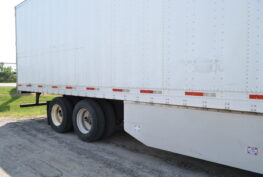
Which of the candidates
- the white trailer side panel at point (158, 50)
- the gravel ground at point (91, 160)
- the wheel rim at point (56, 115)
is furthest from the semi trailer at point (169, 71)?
the wheel rim at point (56, 115)

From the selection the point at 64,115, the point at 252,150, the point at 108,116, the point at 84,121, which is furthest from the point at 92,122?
the point at 252,150

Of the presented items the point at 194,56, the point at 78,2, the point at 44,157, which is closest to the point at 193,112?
the point at 194,56

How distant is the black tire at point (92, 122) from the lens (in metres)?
5.33

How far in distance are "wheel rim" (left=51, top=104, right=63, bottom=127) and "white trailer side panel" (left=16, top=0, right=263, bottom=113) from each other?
633 mm

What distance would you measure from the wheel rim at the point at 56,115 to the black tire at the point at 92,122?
127cm

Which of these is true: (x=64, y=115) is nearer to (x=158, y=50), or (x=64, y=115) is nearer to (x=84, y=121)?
(x=84, y=121)

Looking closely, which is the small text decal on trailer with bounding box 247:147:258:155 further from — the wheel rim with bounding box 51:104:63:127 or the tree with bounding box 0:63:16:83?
the tree with bounding box 0:63:16:83

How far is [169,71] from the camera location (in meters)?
3.71

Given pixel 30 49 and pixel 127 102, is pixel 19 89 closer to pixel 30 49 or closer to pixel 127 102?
pixel 30 49

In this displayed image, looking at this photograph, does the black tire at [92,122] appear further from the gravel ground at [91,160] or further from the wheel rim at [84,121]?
the gravel ground at [91,160]

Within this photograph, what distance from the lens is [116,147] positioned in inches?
206

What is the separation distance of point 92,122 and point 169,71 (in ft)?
8.65

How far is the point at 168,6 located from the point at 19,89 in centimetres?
680

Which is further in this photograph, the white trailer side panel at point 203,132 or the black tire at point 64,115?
the black tire at point 64,115
